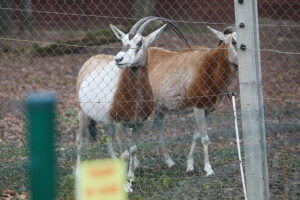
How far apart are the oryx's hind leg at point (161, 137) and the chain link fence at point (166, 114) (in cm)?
7

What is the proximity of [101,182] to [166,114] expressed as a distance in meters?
5.84

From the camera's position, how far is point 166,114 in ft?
23.3

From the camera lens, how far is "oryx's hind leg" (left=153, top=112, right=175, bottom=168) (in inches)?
253

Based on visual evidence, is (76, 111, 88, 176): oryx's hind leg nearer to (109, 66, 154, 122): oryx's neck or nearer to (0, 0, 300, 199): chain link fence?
(0, 0, 300, 199): chain link fence

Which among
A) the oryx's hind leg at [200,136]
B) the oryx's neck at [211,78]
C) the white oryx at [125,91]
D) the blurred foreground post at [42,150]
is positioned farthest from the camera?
the oryx's neck at [211,78]

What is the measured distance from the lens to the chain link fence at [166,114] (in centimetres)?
483

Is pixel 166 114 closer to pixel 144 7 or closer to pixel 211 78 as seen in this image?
pixel 211 78

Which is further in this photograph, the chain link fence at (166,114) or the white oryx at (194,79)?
the white oryx at (194,79)

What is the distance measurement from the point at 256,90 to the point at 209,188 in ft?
3.95

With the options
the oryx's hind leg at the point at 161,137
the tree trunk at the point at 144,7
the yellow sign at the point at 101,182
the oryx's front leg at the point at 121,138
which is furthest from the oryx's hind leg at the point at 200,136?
the tree trunk at the point at 144,7

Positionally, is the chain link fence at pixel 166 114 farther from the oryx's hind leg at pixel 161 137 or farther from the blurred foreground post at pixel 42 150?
the blurred foreground post at pixel 42 150

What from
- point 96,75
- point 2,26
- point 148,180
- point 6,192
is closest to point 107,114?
point 96,75

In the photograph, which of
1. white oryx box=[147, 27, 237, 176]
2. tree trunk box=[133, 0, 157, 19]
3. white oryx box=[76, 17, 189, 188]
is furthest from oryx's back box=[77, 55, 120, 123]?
tree trunk box=[133, 0, 157, 19]

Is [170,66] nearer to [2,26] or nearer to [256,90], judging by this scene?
[256,90]
